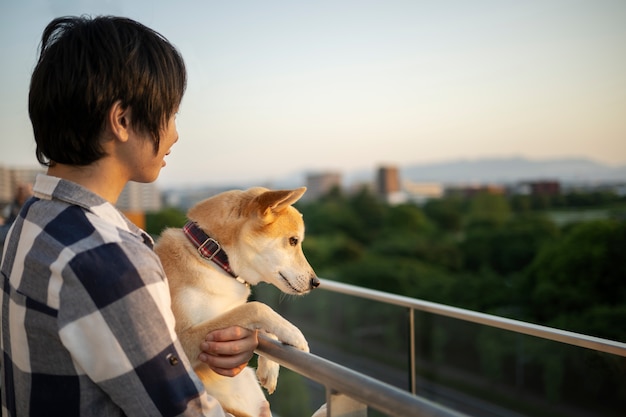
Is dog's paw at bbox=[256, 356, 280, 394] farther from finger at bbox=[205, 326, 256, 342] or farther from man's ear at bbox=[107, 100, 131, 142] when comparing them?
man's ear at bbox=[107, 100, 131, 142]

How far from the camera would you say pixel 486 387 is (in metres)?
A: 30.4

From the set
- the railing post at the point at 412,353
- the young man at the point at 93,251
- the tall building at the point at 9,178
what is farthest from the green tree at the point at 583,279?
the young man at the point at 93,251

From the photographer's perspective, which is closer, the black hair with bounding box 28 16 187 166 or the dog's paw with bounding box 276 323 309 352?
the black hair with bounding box 28 16 187 166

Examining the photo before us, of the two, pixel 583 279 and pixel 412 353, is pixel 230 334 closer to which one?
pixel 412 353

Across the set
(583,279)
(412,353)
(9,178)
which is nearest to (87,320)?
(412,353)

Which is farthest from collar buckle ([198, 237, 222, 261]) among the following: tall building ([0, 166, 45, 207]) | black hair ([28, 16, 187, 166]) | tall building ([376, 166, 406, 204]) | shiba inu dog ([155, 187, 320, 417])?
tall building ([376, 166, 406, 204])

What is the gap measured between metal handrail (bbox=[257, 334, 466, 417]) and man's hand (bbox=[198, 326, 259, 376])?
5cm

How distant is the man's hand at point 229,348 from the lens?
1.10m

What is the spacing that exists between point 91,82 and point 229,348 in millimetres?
576

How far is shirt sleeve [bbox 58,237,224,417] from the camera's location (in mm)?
711

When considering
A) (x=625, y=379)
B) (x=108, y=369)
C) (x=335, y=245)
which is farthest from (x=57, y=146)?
(x=335, y=245)

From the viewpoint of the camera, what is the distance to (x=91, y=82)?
820 millimetres

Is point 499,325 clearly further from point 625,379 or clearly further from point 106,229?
point 106,229

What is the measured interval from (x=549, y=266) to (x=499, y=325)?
32216mm
